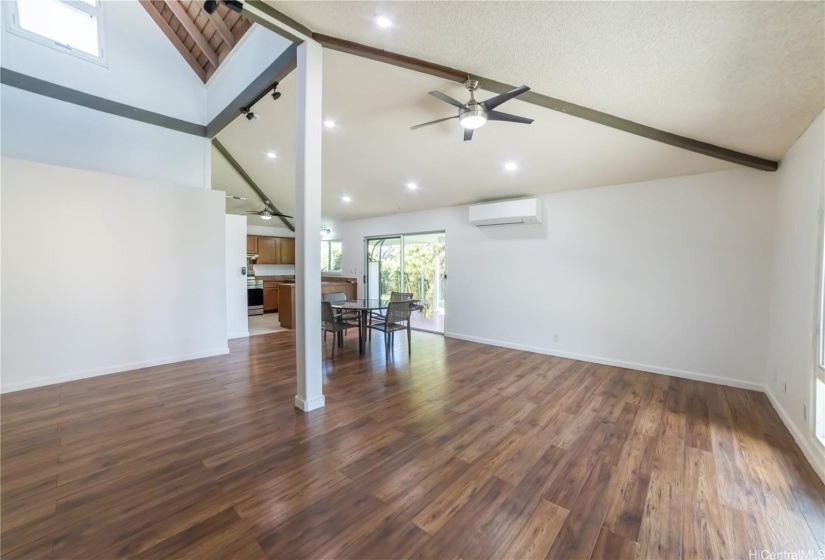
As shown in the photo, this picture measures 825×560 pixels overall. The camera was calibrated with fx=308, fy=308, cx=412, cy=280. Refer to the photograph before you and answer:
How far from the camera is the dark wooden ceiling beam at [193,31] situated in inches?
163

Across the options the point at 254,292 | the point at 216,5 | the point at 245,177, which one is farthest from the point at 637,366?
the point at 254,292

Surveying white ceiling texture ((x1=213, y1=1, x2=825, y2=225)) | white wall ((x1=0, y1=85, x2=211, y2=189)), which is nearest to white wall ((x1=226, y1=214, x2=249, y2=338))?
white wall ((x1=0, y1=85, x2=211, y2=189))

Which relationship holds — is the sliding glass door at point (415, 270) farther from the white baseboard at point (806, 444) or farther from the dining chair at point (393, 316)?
the white baseboard at point (806, 444)

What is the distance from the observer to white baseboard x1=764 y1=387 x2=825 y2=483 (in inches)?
80.0

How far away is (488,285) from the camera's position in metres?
5.57

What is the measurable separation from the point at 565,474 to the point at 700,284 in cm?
328

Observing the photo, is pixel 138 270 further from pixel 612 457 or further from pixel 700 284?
pixel 700 284

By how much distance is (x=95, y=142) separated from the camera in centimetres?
423

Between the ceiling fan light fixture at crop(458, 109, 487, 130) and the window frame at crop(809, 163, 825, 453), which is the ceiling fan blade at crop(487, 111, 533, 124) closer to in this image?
the ceiling fan light fixture at crop(458, 109, 487, 130)

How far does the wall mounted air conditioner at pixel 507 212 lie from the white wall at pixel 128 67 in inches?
191

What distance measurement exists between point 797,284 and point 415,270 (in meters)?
5.57

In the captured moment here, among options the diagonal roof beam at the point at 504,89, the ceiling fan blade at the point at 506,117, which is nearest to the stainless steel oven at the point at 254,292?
the diagonal roof beam at the point at 504,89

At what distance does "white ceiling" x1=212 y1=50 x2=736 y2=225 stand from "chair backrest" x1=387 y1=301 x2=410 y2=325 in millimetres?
2128

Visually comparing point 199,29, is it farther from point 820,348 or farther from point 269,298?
point 820,348
